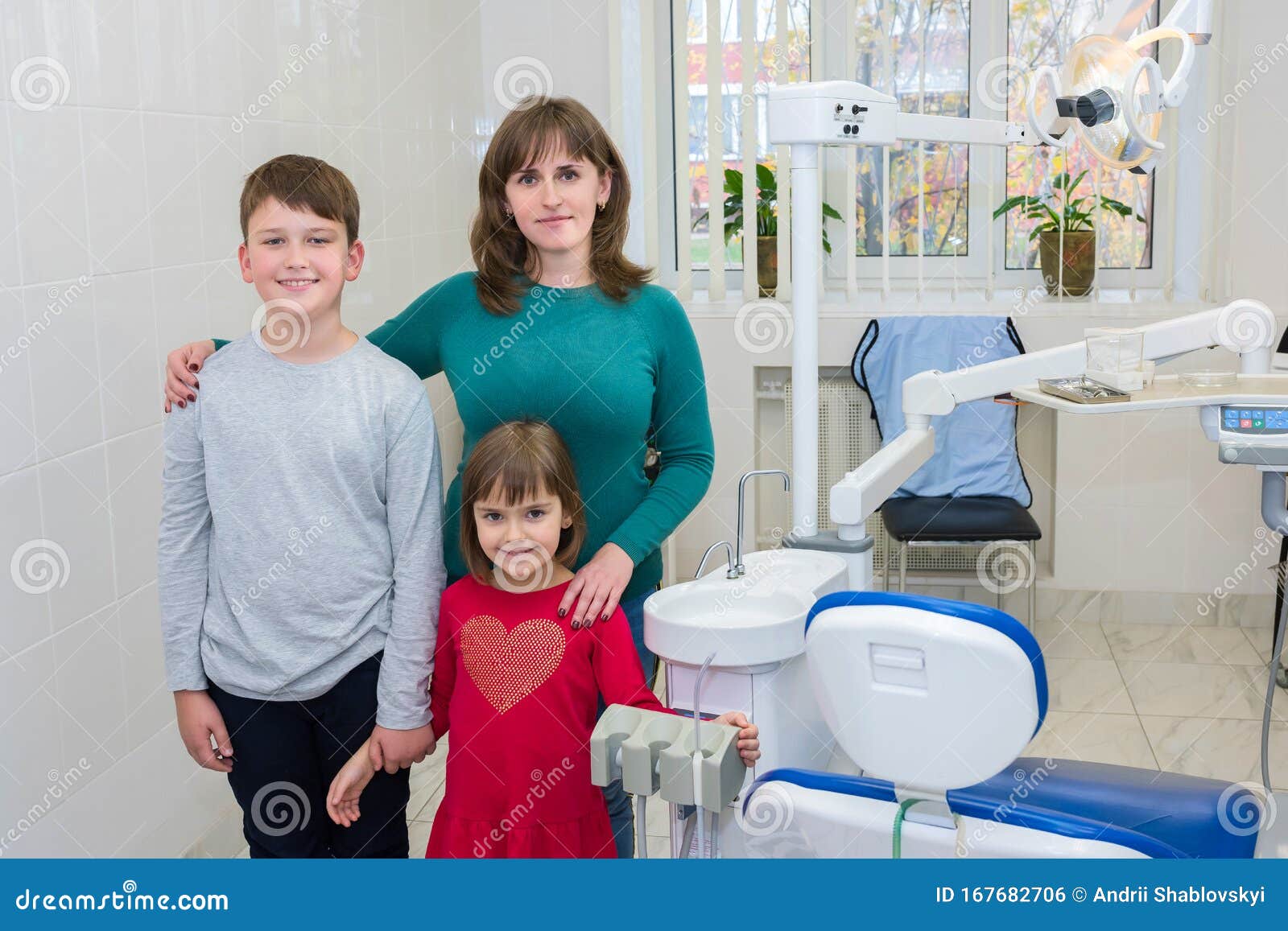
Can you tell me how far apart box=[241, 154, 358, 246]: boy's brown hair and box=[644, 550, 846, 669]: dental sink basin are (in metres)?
0.62

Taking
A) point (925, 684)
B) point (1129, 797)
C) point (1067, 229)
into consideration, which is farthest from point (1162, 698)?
point (925, 684)

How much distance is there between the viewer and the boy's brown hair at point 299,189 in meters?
1.48

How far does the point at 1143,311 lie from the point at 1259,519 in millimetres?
646

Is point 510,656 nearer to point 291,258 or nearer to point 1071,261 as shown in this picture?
point 291,258

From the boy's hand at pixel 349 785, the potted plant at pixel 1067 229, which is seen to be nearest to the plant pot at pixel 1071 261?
the potted plant at pixel 1067 229

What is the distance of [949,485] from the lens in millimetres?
3480

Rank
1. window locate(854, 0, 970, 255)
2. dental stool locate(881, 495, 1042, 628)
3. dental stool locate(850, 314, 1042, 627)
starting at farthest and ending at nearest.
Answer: window locate(854, 0, 970, 255)
dental stool locate(850, 314, 1042, 627)
dental stool locate(881, 495, 1042, 628)

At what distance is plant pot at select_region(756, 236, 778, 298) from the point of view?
378 cm

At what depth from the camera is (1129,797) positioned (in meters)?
1.53

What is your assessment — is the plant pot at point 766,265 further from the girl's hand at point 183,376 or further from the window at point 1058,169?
the girl's hand at point 183,376

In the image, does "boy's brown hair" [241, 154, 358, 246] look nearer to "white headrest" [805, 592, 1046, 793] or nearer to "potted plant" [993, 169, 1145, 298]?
"white headrest" [805, 592, 1046, 793]

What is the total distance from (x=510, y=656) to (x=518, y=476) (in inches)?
8.4

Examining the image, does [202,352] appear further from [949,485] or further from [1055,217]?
[1055,217]

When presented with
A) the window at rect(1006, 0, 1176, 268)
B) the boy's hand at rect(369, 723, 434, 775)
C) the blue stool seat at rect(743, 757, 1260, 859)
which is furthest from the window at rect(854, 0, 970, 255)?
the boy's hand at rect(369, 723, 434, 775)
